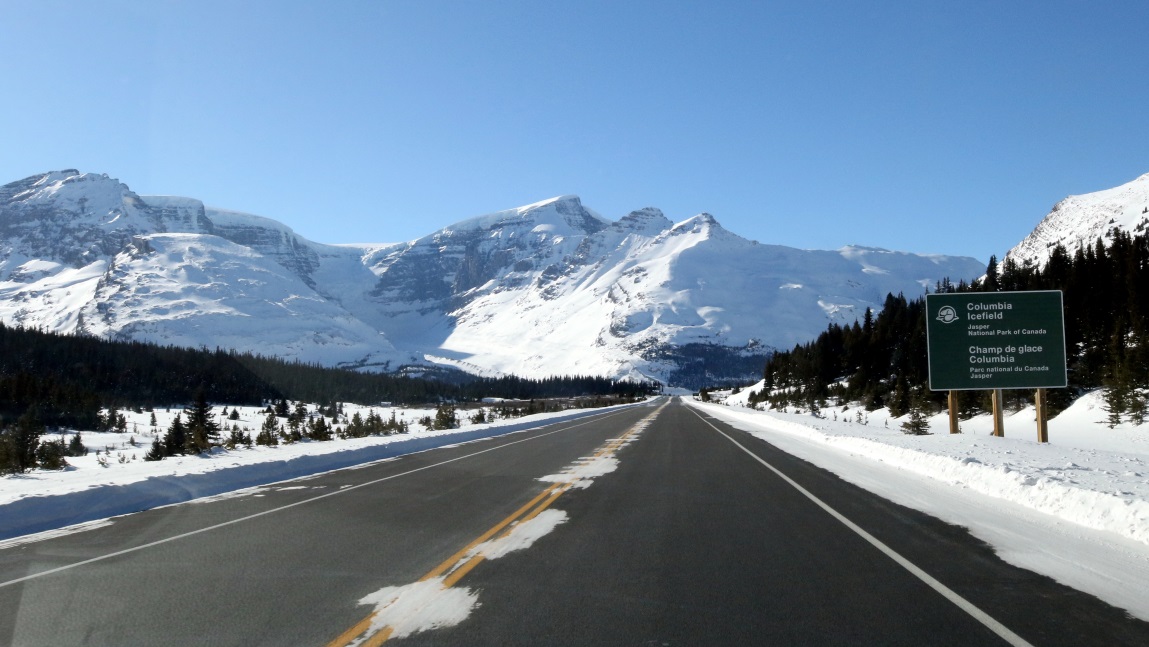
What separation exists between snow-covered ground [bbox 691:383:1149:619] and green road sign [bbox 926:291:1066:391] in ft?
7.30

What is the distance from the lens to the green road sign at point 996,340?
2323 centimetres

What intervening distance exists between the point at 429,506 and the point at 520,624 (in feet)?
21.5

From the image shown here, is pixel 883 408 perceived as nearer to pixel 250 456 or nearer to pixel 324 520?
pixel 250 456

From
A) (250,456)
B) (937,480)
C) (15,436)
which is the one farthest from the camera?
(15,436)

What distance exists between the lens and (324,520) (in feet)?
35.7

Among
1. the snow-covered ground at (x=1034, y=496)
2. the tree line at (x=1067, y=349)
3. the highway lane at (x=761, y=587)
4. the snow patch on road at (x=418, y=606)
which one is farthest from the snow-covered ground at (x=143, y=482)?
the tree line at (x=1067, y=349)

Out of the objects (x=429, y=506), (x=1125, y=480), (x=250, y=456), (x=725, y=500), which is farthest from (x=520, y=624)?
(x=250, y=456)

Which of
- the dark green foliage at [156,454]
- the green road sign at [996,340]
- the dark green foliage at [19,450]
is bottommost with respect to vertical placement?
the dark green foliage at [156,454]

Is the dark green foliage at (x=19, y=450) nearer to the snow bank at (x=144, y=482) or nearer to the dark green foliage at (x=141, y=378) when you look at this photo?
the snow bank at (x=144, y=482)

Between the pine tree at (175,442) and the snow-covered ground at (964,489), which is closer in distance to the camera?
the snow-covered ground at (964,489)

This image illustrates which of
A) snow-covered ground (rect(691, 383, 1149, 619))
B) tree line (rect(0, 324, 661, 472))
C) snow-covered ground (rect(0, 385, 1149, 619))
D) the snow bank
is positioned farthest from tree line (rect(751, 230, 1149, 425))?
tree line (rect(0, 324, 661, 472))

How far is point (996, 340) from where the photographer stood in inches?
936

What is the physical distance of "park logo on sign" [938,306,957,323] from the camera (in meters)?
24.2

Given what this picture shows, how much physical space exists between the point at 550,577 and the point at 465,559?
1.21 meters
